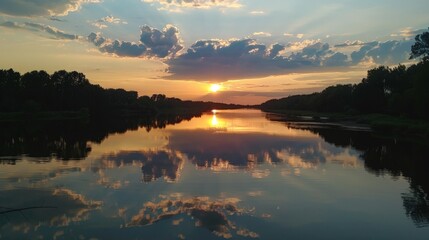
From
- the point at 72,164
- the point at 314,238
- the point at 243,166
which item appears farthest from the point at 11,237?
the point at 243,166

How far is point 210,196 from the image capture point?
17.4 meters

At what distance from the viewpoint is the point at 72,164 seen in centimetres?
2556

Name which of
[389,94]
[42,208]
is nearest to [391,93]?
[389,94]

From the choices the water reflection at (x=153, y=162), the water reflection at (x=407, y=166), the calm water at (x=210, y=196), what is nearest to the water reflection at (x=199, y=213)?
the calm water at (x=210, y=196)

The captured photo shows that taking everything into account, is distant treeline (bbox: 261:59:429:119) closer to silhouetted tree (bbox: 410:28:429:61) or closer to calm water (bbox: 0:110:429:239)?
silhouetted tree (bbox: 410:28:429:61)

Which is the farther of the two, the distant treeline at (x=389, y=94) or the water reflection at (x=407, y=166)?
the distant treeline at (x=389, y=94)

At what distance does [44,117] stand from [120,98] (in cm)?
6822

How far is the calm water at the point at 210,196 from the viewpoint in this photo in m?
13.1

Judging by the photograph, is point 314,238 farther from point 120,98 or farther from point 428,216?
point 120,98

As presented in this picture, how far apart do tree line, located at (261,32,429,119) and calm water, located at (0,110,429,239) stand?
100 feet

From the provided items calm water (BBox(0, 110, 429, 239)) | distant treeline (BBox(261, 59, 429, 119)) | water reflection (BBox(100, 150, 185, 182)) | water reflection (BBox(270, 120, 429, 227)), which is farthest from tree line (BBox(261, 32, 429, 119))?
water reflection (BBox(100, 150, 185, 182))

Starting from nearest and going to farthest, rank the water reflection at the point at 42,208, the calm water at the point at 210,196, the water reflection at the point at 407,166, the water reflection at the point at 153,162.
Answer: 1. the calm water at the point at 210,196
2. the water reflection at the point at 42,208
3. the water reflection at the point at 407,166
4. the water reflection at the point at 153,162

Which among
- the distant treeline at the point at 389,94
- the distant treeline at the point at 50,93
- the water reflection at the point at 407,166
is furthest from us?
the distant treeline at the point at 50,93

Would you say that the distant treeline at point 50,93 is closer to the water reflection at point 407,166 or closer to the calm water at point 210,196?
the calm water at point 210,196
